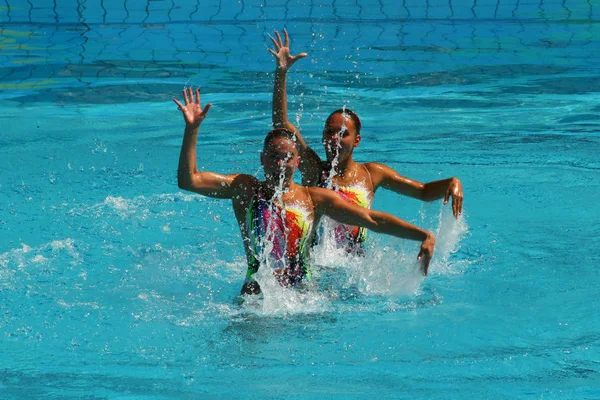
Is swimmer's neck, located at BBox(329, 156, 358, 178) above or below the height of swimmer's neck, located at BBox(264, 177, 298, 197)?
above

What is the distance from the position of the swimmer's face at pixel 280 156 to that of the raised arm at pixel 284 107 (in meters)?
0.55

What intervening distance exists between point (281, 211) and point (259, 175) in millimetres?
3037

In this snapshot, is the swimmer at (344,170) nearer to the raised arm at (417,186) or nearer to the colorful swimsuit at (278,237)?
the raised arm at (417,186)

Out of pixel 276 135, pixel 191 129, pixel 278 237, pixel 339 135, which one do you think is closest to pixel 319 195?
pixel 278 237

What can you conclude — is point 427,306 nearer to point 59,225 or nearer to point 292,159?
point 292,159

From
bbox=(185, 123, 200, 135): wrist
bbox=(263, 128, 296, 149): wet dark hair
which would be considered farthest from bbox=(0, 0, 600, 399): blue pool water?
bbox=(185, 123, 200, 135): wrist

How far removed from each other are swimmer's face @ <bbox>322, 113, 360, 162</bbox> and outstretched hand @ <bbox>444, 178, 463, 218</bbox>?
0.64m

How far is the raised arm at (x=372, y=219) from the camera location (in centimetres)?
471

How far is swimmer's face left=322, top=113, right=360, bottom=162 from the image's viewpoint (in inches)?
216

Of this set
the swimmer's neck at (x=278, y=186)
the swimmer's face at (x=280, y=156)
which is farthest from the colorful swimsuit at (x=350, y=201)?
the swimmer's face at (x=280, y=156)

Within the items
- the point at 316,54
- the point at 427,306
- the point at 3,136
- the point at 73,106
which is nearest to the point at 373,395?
the point at 427,306

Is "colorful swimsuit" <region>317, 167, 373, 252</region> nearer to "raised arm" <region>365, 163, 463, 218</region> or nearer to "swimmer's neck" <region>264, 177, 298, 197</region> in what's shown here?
"raised arm" <region>365, 163, 463, 218</region>

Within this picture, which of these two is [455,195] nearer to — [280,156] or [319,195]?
[319,195]

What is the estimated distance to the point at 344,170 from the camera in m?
5.81
